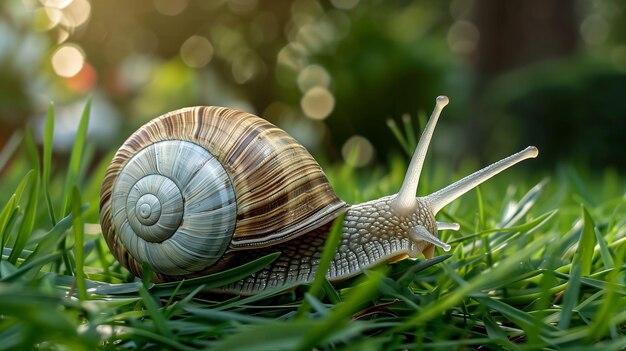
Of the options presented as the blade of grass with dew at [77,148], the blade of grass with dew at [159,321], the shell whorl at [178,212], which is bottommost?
the blade of grass with dew at [159,321]

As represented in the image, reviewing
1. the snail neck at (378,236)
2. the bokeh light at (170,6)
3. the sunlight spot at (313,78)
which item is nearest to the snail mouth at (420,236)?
A: the snail neck at (378,236)

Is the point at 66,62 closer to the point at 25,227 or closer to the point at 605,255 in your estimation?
the point at 25,227

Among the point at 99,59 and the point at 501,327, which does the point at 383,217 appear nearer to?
the point at 501,327

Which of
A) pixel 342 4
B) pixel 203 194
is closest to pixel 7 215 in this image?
pixel 203 194

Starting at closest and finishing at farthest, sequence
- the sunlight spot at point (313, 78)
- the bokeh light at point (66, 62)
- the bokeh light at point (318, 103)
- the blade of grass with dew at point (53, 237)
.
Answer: the blade of grass with dew at point (53, 237) < the bokeh light at point (66, 62) < the bokeh light at point (318, 103) < the sunlight spot at point (313, 78)

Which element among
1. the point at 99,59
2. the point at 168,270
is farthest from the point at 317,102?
the point at 168,270

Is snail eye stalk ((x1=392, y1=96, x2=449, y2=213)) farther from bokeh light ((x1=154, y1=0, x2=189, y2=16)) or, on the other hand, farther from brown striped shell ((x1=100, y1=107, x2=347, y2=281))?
bokeh light ((x1=154, y1=0, x2=189, y2=16))

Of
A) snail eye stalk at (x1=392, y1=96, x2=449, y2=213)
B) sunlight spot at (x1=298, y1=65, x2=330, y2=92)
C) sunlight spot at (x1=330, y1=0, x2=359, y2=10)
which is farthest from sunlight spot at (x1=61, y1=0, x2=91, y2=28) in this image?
snail eye stalk at (x1=392, y1=96, x2=449, y2=213)

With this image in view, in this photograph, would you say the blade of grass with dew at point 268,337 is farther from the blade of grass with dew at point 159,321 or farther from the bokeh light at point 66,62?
the bokeh light at point 66,62
